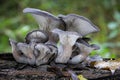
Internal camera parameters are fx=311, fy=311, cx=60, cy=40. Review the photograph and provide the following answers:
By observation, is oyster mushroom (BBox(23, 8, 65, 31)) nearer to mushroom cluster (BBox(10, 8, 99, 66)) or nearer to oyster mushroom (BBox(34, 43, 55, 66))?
mushroom cluster (BBox(10, 8, 99, 66))

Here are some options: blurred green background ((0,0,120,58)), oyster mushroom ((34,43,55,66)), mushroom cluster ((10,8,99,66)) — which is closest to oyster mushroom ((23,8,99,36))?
mushroom cluster ((10,8,99,66))

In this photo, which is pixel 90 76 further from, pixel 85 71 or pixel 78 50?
pixel 78 50

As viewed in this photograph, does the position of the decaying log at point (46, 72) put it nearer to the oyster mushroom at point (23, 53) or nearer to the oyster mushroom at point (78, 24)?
the oyster mushroom at point (23, 53)

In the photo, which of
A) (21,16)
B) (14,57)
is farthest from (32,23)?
(14,57)

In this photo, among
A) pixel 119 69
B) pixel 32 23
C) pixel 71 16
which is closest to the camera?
pixel 71 16

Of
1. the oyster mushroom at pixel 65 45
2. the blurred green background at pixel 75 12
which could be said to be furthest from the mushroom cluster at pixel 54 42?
the blurred green background at pixel 75 12

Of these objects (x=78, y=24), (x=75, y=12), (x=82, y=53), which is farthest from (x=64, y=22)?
(x=75, y=12)
